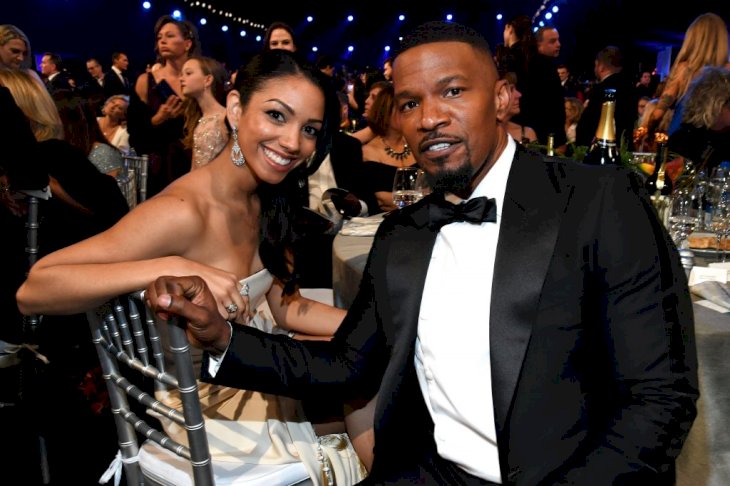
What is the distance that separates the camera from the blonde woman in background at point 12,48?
16.9 feet

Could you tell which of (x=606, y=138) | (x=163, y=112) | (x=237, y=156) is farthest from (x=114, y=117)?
(x=606, y=138)

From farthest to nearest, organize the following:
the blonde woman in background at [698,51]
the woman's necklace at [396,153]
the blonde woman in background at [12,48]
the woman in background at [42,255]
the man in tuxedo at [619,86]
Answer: the man in tuxedo at [619,86] < the blonde woman in background at [12,48] < the woman's necklace at [396,153] < the blonde woman in background at [698,51] < the woman in background at [42,255]

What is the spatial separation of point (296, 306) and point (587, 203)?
1254 millimetres

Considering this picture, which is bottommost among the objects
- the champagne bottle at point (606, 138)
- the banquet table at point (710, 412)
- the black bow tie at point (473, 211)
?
the banquet table at point (710, 412)

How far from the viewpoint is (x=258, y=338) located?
5.05ft

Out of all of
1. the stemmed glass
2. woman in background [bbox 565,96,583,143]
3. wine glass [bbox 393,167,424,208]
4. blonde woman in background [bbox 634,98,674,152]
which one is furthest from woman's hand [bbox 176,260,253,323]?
woman in background [bbox 565,96,583,143]

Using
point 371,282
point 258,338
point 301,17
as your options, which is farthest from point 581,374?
point 301,17

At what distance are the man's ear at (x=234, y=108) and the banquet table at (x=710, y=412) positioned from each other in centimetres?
148

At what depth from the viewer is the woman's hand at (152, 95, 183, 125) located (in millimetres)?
5098

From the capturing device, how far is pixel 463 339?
1405mm

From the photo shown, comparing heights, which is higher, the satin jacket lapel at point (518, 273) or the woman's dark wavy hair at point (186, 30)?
the woman's dark wavy hair at point (186, 30)

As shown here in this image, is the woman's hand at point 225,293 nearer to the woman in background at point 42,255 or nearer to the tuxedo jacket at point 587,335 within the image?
the tuxedo jacket at point 587,335

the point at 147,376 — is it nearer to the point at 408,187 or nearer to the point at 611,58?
the point at 408,187

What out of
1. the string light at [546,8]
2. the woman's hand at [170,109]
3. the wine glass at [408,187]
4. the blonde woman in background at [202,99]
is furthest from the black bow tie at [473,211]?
the string light at [546,8]
